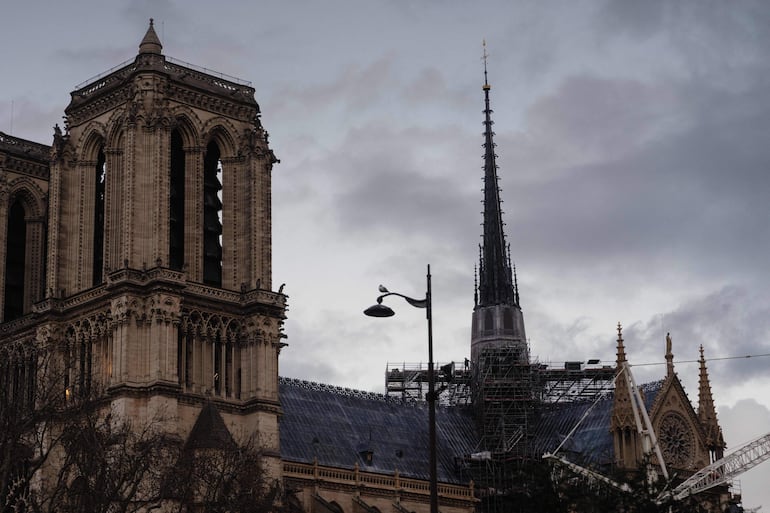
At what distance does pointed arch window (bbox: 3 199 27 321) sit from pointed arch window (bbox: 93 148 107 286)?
994cm

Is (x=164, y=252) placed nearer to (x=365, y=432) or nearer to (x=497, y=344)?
(x=365, y=432)

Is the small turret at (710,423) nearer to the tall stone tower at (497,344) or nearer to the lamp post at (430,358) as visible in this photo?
the tall stone tower at (497,344)

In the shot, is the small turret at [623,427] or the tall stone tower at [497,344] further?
the tall stone tower at [497,344]

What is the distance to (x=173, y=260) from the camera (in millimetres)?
102625

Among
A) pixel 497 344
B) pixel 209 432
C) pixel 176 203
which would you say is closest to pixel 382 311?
pixel 209 432

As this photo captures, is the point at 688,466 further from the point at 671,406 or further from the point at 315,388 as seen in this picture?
the point at 315,388

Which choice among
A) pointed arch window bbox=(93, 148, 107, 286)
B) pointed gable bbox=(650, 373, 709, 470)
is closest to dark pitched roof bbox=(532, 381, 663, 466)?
pointed gable bbox=(650, 373, 709, 470)

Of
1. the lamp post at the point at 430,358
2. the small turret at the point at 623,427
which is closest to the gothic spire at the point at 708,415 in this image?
the small turret at the point at 623,427

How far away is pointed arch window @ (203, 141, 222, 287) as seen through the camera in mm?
104625

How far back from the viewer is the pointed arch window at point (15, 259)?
114500 mm

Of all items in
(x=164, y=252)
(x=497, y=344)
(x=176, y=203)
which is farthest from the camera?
(x=497, y=344)

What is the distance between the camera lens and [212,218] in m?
106

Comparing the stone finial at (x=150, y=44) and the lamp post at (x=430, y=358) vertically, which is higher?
the stone finial at (x=150, y=44)

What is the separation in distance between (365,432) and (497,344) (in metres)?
18.6
